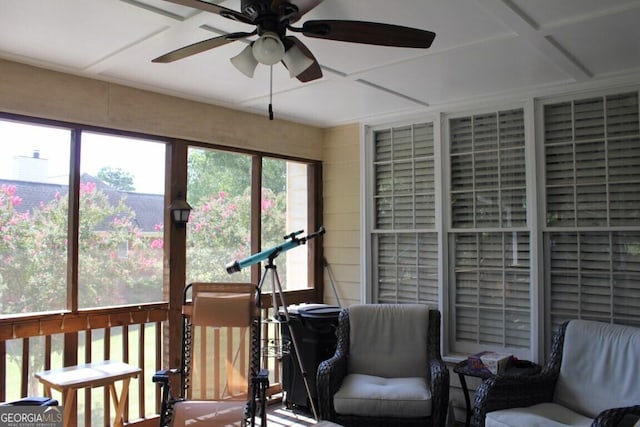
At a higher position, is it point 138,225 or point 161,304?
point 138,225

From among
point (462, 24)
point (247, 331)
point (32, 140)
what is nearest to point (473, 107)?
point (462, 24)

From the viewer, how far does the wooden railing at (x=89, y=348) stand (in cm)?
332

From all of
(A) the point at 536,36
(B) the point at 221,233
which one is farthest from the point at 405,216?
(A) the point at 536,36

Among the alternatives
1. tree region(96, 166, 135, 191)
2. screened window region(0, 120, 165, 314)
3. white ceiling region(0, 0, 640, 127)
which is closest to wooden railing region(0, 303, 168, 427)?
screened window region(0, 120, 165, 314)

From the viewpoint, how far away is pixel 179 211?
402 cm

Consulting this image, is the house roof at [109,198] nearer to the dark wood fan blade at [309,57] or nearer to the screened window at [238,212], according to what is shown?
the screened window at [238,212]

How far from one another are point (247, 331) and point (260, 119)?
2.11 m

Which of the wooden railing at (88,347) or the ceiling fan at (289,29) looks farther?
the wooden railing at (88,347)

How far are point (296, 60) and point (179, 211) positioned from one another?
6.90 feet

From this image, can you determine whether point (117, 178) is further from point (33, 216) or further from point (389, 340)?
point (389, 340)

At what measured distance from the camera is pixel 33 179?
11.3 feet

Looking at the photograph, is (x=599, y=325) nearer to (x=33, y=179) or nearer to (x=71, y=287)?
(x=71, y=287)

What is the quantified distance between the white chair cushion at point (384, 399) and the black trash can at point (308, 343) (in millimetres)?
814

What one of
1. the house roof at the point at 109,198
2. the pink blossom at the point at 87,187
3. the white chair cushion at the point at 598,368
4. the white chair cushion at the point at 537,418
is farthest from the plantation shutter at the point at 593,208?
the pink blossom at the point at 87,187
